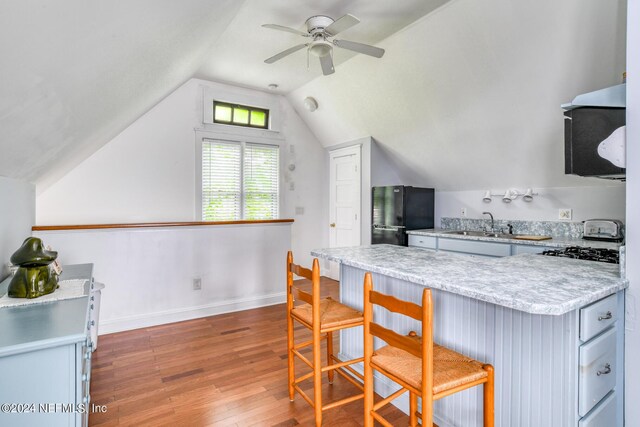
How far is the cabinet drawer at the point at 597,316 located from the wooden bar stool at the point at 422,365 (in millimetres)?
385

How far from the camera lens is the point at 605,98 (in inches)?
66.4

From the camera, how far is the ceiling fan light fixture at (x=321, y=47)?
2926mm

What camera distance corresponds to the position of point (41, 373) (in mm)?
1179

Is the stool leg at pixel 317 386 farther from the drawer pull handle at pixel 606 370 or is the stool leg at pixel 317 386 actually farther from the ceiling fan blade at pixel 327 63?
the ceiling fan blade at pixel 327 63

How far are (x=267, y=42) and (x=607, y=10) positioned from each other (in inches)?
111

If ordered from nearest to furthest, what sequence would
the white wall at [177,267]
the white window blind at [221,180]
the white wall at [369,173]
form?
1. the white wall at [177,267]
2. the white window blind at [221,180]
3. the white wall at [369,173]

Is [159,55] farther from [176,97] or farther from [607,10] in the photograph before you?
[607,10]

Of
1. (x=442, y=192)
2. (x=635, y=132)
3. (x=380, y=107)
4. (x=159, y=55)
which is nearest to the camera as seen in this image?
(x=635, y=132)

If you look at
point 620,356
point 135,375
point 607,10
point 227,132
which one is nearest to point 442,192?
point 607,10

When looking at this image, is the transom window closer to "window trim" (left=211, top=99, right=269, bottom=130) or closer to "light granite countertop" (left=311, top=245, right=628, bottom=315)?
"window trim" (left=211, top=99, right=269, bottom=130)

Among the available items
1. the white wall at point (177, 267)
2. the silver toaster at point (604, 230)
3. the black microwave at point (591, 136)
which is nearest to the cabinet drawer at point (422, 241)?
the silver toaster at point (604, 230)

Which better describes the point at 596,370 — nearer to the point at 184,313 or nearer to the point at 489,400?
the point at 489,400

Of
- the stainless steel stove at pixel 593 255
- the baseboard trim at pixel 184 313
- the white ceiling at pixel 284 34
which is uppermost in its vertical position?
the white ceiling at pixel 284 34

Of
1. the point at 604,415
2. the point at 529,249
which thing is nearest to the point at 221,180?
the point at 529,249
